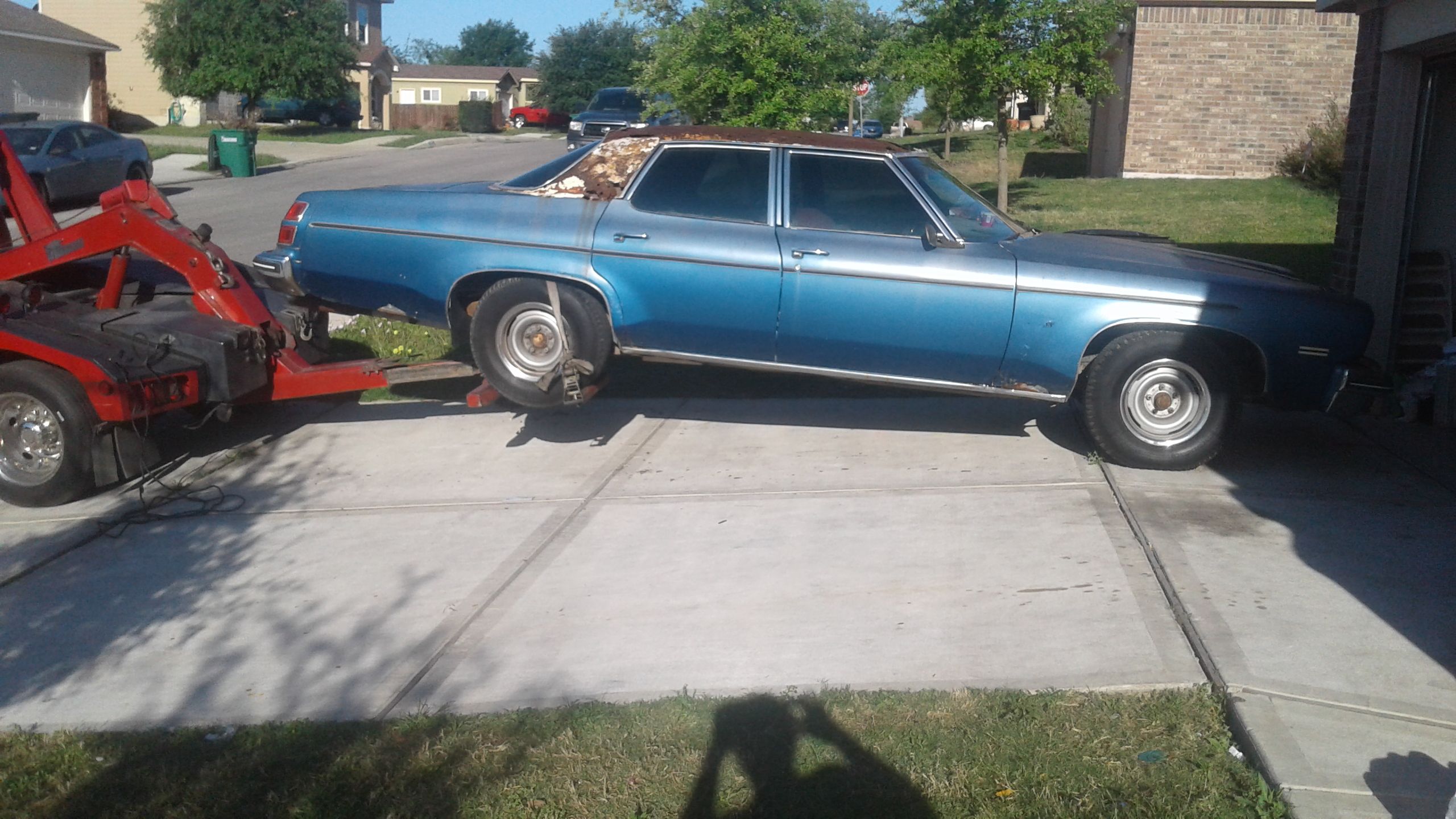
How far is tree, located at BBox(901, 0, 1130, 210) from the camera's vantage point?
44.7 feet

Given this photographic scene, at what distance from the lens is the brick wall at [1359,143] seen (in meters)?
8.82

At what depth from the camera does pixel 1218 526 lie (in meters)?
5.99

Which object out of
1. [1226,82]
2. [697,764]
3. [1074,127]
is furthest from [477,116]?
[697,764]

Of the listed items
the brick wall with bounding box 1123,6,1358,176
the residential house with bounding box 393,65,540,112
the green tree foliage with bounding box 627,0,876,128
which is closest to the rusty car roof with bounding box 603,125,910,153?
the green tree foliage with bounding box 627,0,876,128

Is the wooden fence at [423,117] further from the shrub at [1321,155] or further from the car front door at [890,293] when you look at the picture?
the car front door at [890,293]

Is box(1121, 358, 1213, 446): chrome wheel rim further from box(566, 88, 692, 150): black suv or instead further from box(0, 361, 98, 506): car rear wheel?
box(566, 88, 692, 150): black suv

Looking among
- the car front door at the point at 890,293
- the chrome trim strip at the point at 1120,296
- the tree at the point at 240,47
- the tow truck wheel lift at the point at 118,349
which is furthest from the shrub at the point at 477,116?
the chrome trim strip at the point at 1120,296

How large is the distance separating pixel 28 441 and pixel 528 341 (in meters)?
2.60

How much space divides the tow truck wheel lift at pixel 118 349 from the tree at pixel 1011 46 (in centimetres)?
825

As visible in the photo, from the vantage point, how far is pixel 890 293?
6754mm

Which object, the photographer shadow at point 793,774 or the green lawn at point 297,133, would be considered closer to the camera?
the photographer shadow at point 793,774

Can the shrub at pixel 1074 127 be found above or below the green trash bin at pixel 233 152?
above

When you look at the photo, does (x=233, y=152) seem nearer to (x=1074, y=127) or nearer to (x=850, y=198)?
(x=1074, y=127)

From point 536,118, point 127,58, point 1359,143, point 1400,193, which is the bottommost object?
point 1400,193
